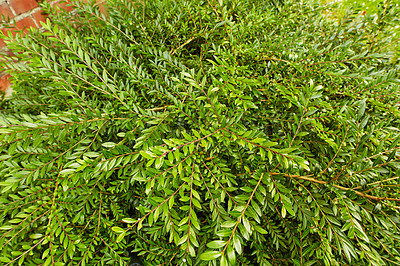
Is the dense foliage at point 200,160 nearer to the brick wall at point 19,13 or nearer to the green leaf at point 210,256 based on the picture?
the green leaf at point 210,256

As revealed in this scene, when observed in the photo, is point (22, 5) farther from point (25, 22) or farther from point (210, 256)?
point (210, 256)

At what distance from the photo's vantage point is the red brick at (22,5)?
1.33 metres

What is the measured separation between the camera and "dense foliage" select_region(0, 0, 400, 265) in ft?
2.10

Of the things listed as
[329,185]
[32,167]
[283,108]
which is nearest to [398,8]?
[283,108]

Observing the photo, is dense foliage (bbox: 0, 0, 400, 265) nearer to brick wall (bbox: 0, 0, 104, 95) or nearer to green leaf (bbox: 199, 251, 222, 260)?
green leaf (bbox: 199, 251, 222, 260)

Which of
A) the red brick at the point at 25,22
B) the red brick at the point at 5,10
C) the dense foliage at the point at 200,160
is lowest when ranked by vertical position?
the dense foliage at the point at 200,160

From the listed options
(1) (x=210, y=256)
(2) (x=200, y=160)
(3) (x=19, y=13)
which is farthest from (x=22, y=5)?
(1) (x=210, y=256)

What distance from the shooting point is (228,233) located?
1.77 ft

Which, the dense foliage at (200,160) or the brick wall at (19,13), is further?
the brick wall at (19,13)

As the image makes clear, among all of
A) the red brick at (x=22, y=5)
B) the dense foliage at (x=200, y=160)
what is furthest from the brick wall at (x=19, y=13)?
the dense foliage at (x=200, y=160)

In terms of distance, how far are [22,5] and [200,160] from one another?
5.72 feet

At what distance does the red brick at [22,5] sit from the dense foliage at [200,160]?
0.56m

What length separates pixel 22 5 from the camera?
136cm

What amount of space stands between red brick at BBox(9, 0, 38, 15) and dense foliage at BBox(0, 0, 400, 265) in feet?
1.85
